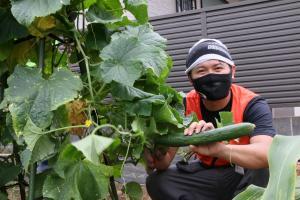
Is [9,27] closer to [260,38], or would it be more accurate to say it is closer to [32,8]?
[32,8]

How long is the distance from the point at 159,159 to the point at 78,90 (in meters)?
0.74

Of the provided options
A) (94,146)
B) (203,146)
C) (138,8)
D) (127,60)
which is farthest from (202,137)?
(94,146)

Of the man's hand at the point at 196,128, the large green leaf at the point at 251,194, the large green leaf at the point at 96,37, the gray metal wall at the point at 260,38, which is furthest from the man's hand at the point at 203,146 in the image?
the gray metal wall at the point at 260,38

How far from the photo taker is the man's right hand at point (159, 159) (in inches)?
62.7

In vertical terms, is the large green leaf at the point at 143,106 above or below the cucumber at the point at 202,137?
above

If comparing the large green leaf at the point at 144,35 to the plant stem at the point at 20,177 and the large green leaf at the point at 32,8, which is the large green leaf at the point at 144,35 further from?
the plant stem at the point at 20,177

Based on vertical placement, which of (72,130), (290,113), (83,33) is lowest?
(290,113)

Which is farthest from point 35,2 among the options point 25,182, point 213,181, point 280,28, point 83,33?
point 280,28

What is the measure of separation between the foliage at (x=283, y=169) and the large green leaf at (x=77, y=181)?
0.48m

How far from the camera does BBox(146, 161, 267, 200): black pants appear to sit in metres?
1.85

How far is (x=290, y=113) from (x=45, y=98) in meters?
4.24

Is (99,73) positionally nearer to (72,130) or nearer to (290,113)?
(72,130)

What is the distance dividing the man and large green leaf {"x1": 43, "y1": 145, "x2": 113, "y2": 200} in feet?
1.68

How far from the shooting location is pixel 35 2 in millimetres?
1040
